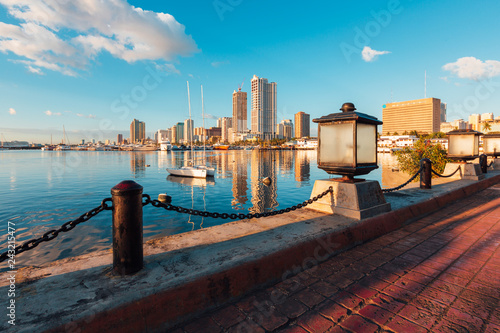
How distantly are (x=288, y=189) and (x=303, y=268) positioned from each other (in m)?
23.1

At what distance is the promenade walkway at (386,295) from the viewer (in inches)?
90.5

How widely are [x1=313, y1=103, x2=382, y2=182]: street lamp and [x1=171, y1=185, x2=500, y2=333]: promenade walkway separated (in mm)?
1504

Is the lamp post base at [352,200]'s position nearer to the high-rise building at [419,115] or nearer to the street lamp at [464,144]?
the street lamp at [464,144]

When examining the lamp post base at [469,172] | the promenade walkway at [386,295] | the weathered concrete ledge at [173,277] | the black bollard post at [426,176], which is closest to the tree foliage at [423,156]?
the lamp post base at [469,172]

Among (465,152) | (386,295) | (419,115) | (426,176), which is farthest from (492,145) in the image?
(419,115)

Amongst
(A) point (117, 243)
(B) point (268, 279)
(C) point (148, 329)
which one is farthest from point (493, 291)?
(A) point (117, 243)

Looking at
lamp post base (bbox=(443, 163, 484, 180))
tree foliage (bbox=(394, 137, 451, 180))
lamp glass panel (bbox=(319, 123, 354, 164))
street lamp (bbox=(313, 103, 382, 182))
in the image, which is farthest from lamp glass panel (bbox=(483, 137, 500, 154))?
lamp glass panel (bbox=(319, 123, 354, 164))

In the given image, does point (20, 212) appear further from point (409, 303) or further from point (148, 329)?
point (409, 303)

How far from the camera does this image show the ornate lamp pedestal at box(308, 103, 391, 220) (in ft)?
15.4

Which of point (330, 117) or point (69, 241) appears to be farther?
point (69, 241)

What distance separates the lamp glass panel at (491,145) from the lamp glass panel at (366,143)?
16109mm

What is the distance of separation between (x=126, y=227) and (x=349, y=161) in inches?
161

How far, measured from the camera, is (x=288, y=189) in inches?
1032

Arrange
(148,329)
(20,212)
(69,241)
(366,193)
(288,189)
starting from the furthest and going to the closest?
(288,189)
(20,212)
(69,241)
(366,193)
(148,329)
